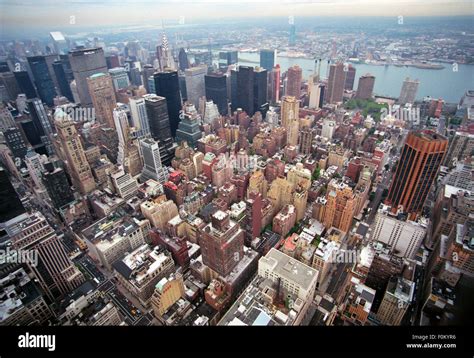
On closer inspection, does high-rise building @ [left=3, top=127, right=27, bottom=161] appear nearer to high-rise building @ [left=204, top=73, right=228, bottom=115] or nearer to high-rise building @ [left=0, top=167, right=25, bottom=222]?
high-rise building @ [left=0, top=167, right=25, bottom=222]

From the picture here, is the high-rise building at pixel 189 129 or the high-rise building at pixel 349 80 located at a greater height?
the high-rise building at pixel 349 80

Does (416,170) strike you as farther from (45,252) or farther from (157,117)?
(157,117)

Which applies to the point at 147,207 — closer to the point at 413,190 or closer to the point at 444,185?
the point at 413,190

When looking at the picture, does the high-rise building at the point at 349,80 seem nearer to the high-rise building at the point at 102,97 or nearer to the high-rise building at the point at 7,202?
the high-rise building at the point at 102,97

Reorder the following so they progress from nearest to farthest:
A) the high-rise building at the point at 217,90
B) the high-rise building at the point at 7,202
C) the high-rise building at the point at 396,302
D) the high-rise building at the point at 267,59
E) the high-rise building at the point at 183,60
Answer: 1. the high-rise building at the point at 396,302
2. the high-rise building at the point at 7,202
3. the high-rise building at the point at 217,90
4. the high-rise building at the point at 267,59
5. the high-rise building at the point at 183,60

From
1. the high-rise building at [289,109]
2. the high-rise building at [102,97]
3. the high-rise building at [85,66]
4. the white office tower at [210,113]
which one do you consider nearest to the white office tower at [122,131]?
the high-rise building at [102,97]

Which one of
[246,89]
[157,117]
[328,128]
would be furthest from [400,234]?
[246,89]

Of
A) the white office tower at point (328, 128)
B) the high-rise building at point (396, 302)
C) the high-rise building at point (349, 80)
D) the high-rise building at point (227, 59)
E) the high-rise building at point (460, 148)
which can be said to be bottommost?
the high-rise building at point (396, 302)
